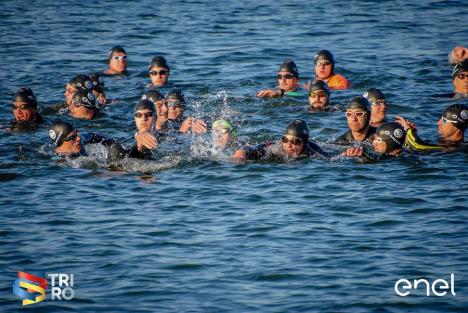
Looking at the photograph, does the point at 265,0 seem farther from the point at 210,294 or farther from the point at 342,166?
the point at 210,294

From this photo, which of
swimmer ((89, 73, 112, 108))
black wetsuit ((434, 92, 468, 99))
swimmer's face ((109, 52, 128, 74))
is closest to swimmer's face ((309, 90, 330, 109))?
black wetsuit ((434, 92, 468, 99))

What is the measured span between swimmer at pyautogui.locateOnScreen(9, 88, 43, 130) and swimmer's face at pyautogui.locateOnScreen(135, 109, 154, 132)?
13.1 ft

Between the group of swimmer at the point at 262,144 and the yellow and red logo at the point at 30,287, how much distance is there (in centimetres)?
525

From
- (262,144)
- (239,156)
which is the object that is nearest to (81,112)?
(239,156)

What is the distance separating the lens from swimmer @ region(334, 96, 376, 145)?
18953mm

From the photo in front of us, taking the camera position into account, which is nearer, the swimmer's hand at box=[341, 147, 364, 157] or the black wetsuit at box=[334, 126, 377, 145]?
the swimmer's hand at box=[341, 147, 364, 157]

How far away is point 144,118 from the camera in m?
18.5

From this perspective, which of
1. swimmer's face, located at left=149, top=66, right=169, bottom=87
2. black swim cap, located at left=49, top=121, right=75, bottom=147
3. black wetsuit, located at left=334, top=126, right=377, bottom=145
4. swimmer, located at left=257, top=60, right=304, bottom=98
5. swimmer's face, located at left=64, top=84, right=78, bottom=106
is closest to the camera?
black swim cap, located at left=49, top=121, right=75, bottom=147

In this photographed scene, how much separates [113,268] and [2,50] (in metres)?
20.0

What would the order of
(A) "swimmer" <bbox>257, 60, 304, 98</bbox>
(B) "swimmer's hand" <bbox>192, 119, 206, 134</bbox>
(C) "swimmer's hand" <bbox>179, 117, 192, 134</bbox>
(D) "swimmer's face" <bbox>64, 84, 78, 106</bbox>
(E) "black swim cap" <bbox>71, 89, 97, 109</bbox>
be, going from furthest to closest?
(A) "swimmer" <bbox>257, 60, 304, 98</bbox>
(D) "swimmer's face" <bbox>64, 84, 78, 106</bbox>
(E) "black swim cap" <bbox>71, 89, 97, 109</bbox>
(C) "swimmer's hand" <bbox>179, 117, 192, 134</bbox>
(B) "swimmer's hand" <bbox>192, 119, 206, 134</bbox>

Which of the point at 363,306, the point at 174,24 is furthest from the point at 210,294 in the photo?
the point at 174,24

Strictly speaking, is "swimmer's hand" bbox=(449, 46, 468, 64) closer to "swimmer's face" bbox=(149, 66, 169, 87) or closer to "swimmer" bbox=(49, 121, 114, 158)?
"swimmer's face" bbox=(149, 66, 169, 87)

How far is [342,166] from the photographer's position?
17.7m

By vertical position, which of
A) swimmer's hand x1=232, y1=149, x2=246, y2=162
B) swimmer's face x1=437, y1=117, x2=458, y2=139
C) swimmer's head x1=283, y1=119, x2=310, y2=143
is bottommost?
swimmer's hand x1=232, y1=149, x2=246, y2=162
